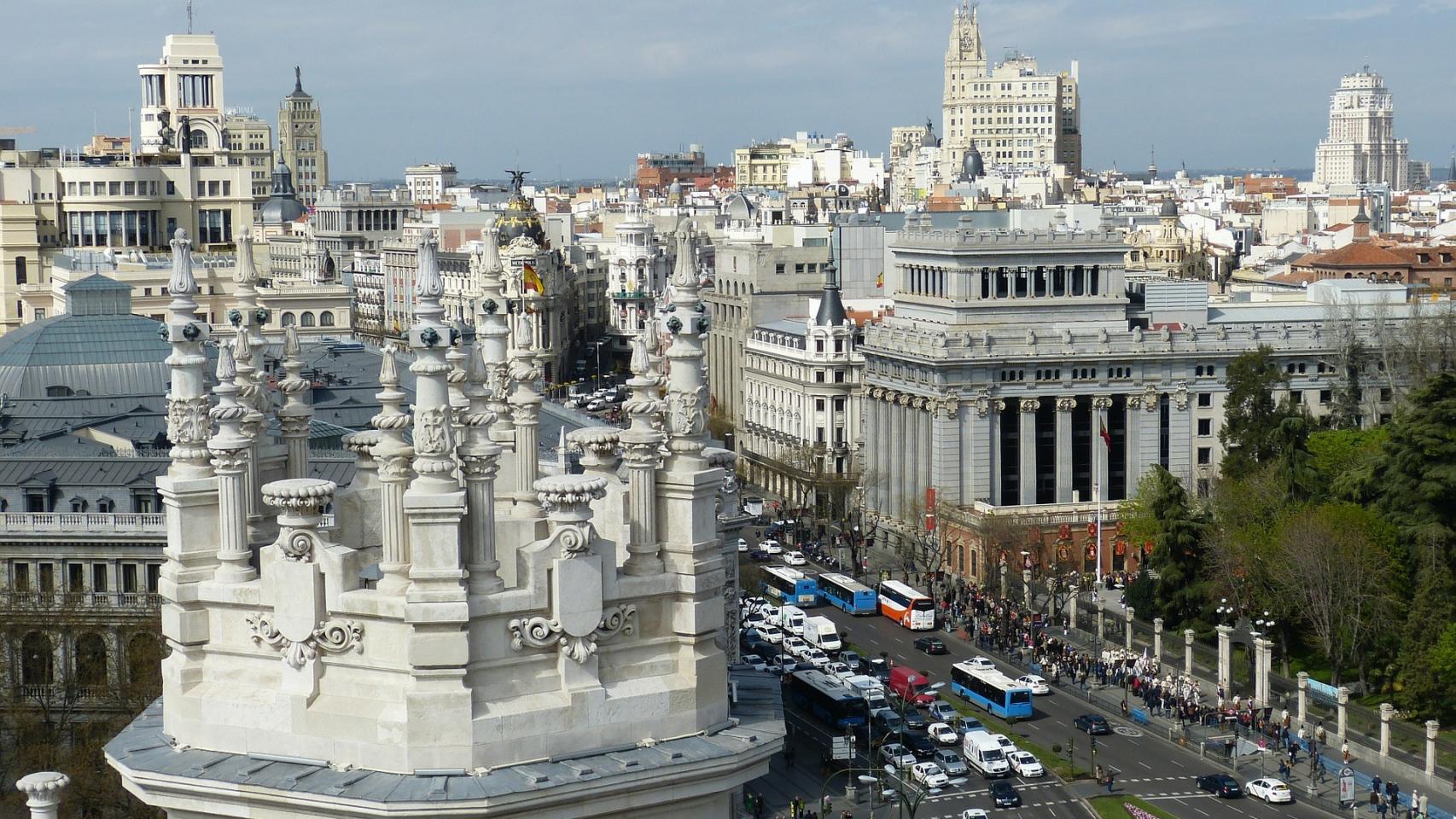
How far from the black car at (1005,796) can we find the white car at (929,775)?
5.52 ft

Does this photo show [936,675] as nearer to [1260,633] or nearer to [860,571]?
[1260,633]

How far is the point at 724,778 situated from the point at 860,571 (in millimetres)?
94360

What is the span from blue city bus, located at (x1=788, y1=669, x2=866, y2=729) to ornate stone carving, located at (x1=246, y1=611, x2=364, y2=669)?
58.2 meters

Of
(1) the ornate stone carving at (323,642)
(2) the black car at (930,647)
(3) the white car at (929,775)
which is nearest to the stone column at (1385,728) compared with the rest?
(3) the white car at (929,775)

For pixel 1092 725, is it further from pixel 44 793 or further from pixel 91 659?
pixel 44 793

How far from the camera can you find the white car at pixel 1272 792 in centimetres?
7150

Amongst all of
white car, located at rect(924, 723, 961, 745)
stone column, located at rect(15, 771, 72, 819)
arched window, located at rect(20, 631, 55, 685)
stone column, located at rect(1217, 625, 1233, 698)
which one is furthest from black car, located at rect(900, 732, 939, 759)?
stone column, located at rect(15, 771, 72, 819)

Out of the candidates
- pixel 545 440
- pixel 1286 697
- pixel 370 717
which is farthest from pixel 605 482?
pixel 1286 697

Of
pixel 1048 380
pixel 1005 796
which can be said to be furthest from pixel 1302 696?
pixel 1048 380

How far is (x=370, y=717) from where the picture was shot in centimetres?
2094

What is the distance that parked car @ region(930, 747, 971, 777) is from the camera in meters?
74.6

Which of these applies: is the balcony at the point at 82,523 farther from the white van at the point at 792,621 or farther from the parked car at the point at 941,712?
the white van at the point at 792,621

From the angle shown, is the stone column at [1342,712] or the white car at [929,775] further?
the stone column at [1342,712]

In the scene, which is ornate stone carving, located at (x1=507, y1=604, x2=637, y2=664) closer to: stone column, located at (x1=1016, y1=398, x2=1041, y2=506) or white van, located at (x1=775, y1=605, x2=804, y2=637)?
white van, located at (x1=775, y1=605, x2=804, y2=637)
